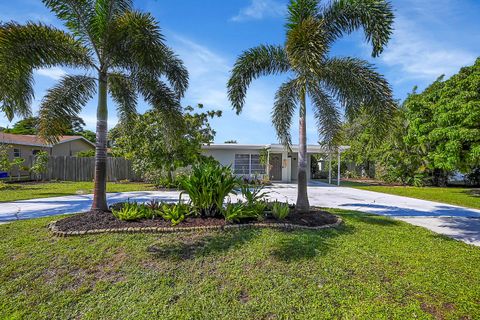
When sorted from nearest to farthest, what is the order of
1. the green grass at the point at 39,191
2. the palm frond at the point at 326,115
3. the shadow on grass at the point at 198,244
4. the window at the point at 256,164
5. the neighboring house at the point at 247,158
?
1. the shadow on grass at the point at 198,244
2. the palm frond at the point at 326,115
3. the green grass at the point at 39,191
4. the neighboring house at the point at 247,158
5. the window at the point at 256,164

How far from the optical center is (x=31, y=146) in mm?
21469

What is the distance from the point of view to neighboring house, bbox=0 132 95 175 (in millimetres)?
19506

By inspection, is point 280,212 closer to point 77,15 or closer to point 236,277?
point 236,277

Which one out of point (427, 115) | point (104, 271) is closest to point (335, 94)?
point (104, 271)

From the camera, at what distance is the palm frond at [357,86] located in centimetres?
701

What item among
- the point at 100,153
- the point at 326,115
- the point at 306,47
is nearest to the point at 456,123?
the point at 326,115

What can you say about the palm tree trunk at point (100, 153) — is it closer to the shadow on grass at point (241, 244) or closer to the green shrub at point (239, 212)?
the shadow on grass at point (241, 244)

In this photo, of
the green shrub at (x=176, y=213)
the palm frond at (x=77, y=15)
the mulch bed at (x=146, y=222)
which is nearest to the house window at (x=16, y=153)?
the palm frond at (x=77, y=15)

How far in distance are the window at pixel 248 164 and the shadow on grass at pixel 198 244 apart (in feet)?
50.8

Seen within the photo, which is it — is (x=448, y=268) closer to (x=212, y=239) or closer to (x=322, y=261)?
(x=322, y=261)

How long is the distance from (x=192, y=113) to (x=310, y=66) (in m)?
11.7

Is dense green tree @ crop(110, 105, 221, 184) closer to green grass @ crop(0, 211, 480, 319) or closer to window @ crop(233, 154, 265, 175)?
window @ crop(233, 154, 265, 175)

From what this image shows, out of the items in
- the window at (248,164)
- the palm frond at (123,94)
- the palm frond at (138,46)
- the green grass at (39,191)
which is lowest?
the green grass at (39,191)

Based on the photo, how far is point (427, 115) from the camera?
593 inches
